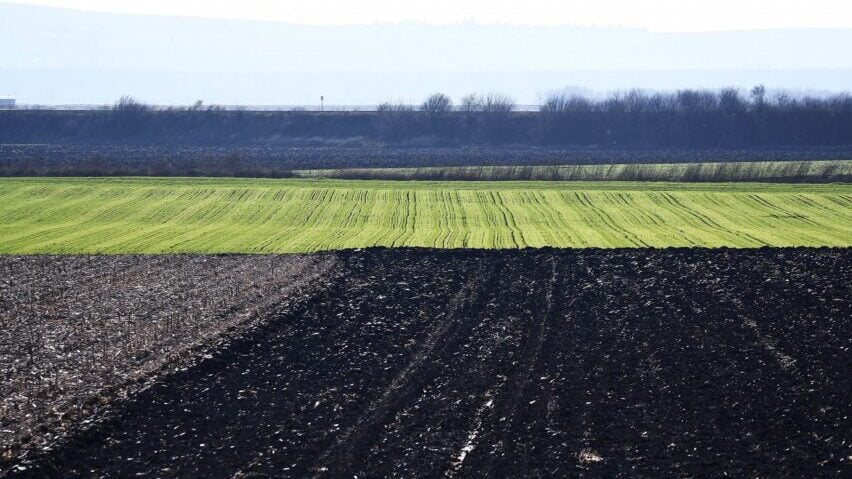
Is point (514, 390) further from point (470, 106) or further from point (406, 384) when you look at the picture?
point (470, 106)

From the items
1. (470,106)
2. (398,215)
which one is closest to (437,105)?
(470,106)

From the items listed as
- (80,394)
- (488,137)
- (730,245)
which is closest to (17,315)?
(80,394)

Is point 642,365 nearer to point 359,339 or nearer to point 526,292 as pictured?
point 359,339

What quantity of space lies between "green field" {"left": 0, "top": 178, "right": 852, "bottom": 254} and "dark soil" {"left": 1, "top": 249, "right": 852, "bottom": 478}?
11.9 metres

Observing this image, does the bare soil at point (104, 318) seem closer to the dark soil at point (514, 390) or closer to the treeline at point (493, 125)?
the dark soil at point (514, 390)

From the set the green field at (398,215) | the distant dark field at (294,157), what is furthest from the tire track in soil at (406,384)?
the distant dark field at (294,157)

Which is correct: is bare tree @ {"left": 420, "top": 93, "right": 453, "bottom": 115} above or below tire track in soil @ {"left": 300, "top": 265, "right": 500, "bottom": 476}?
above

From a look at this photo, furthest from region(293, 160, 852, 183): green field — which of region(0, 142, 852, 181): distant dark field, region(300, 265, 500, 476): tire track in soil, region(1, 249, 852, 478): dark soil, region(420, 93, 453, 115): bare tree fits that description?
region(420, 93, 453, 115): bare tree

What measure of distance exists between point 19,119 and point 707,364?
122977 mm

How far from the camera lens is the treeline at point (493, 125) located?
115688mm

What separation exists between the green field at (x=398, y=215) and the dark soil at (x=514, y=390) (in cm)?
1193

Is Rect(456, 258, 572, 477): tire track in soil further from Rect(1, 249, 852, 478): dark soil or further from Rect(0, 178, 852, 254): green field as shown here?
Rect(0, 178, 852, 254): green field

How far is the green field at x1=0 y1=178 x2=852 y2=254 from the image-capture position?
41.9 m

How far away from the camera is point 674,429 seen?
17.0 m
